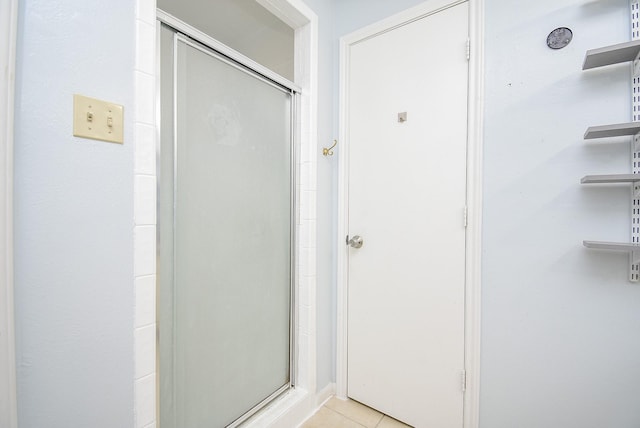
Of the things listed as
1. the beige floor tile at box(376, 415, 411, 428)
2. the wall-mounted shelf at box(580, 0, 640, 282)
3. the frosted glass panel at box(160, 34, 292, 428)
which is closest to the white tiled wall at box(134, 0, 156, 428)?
the frosted glass panel at box(160, 34, 292, 428)

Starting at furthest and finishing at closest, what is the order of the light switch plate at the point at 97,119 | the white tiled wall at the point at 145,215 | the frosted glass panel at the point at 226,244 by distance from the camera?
the frosted glass panel at the point at 226,244 → the white tiled wall at the point at 145,215 → the light switch plate at the point at 97,119

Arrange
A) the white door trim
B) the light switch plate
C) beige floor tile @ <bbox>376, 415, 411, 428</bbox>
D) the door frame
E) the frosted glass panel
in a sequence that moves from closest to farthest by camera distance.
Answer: the white door trim, the light switch plate, the frosted glass panel, the door frame, beige floor tile @ <bbox>376, 415, 411, 428</bbox>

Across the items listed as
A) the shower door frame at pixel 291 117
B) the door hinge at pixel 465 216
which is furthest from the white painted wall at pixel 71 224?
the door hinge at pixel 465 216

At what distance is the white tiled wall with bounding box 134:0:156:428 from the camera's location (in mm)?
823

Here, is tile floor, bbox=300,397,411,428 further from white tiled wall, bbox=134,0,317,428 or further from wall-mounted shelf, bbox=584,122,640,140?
wall-mounted shelf, bbox=584,122,640,140

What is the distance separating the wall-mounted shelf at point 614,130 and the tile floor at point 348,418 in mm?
1633

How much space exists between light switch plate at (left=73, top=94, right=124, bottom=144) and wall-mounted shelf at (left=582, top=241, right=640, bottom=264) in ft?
5.41

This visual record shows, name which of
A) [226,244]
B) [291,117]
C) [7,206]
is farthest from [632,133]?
[7,206]

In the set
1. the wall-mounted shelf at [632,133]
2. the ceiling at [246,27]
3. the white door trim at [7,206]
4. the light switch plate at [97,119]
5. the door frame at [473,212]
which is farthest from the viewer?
the ceiling at [246,27]

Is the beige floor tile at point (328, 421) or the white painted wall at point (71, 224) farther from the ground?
the white painted wall at point (71, 224)

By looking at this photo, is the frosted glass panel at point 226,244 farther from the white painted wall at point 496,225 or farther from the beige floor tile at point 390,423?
the beige floor tile at point 390,423

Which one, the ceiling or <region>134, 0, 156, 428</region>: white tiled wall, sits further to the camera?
the ceiling

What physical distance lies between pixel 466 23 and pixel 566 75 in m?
0.52

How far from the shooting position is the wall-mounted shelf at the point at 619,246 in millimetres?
888
